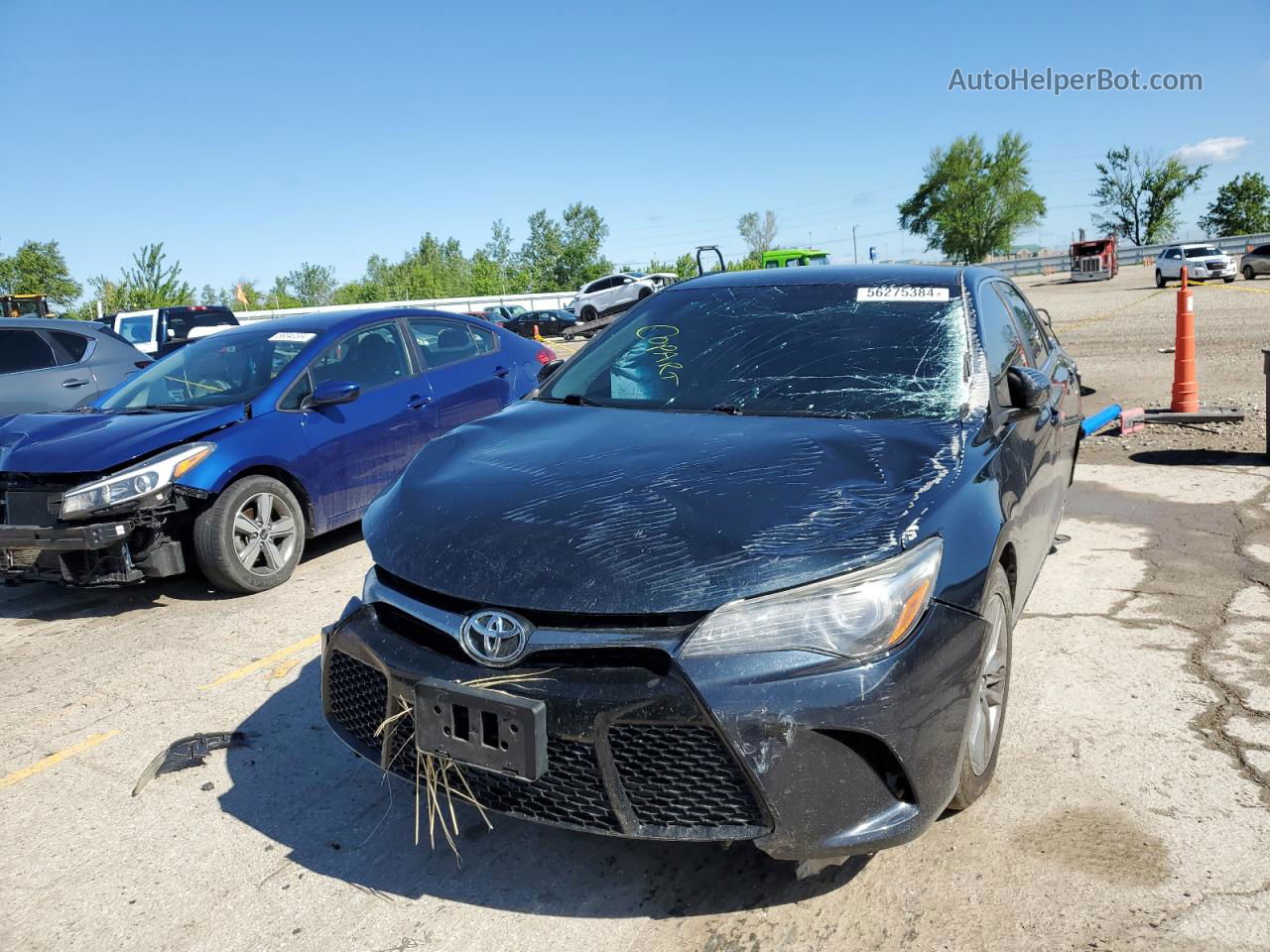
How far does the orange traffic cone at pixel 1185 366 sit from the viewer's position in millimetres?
8453

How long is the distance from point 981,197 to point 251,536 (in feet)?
303

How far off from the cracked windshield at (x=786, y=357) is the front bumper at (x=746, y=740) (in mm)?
1112

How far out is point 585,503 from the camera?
8.18 feet

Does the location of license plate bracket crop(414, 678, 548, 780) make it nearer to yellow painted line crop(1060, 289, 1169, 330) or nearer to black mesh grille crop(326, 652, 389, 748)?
black mesh grille crop(326, 652, 389, 748)

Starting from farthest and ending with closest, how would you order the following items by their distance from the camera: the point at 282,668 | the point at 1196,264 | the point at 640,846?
the point at 1196,264 → the point at 282,668 → the point at 640,846

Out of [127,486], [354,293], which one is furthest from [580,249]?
[127,486]

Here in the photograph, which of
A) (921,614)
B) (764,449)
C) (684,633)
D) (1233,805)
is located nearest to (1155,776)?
(1233,805)

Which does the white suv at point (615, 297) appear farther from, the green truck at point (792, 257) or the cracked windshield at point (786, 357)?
the cracked windshield at point (786, 357)

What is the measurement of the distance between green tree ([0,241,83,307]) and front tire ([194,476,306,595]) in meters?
54.2

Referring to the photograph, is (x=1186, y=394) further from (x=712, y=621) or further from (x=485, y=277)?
(x=485, y=277)

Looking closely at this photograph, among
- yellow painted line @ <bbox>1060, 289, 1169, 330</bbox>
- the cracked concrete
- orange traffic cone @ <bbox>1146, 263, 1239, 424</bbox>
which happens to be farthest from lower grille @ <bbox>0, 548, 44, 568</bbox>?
yellow painted line @ <bbox>1060, 289, 1169, 330</bbox>

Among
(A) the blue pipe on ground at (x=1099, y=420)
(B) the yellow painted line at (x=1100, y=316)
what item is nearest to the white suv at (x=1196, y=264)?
(B) the yellow painted line at (x=1100, y=316)

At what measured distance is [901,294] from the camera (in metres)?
3.62

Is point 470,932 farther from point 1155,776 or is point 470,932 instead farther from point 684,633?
point 1155,776
